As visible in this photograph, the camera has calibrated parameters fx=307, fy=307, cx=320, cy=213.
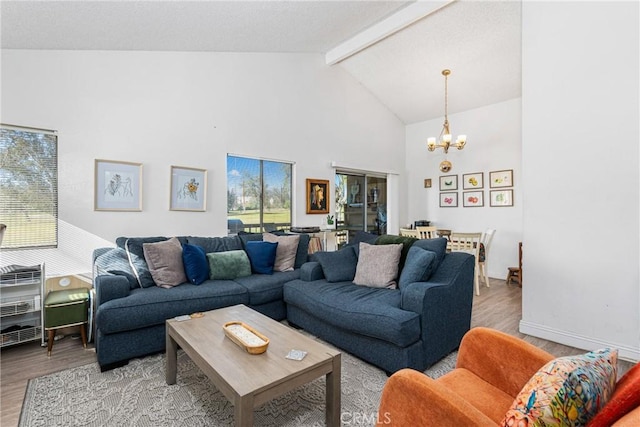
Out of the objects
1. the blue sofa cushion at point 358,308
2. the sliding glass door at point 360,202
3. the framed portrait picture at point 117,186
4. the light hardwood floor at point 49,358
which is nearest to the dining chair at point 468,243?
the light hardwood floor at point 49,358

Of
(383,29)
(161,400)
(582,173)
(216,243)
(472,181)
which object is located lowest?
(161,400)

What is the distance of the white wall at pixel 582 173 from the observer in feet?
8.02

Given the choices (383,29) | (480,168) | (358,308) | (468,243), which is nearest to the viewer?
(358,308)

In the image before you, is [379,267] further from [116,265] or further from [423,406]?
[116,265]

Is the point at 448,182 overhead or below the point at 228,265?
overhead

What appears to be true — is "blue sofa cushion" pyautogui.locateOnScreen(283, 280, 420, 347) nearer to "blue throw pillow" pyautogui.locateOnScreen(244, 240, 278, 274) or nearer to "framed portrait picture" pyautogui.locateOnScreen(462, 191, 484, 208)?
"blue throw pillow" pyautogui.locateOnScreen(244, 240, 278, 274)

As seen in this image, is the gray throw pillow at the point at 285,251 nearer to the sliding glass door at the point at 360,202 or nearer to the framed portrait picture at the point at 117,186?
the framed portrait picture at the point at 117,186

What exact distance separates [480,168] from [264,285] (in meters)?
4.40

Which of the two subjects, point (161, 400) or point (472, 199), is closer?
point (161, 400)

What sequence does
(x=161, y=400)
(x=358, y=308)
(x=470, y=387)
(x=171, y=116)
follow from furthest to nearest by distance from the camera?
(x=171, y=116), (x=358, y=308), (x=161, y=400), (x=470, y=387)

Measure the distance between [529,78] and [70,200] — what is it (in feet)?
15.1

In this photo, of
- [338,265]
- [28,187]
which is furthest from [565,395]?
[28,187]

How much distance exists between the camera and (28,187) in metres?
2.79

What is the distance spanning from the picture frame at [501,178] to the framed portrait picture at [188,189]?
181 inches
